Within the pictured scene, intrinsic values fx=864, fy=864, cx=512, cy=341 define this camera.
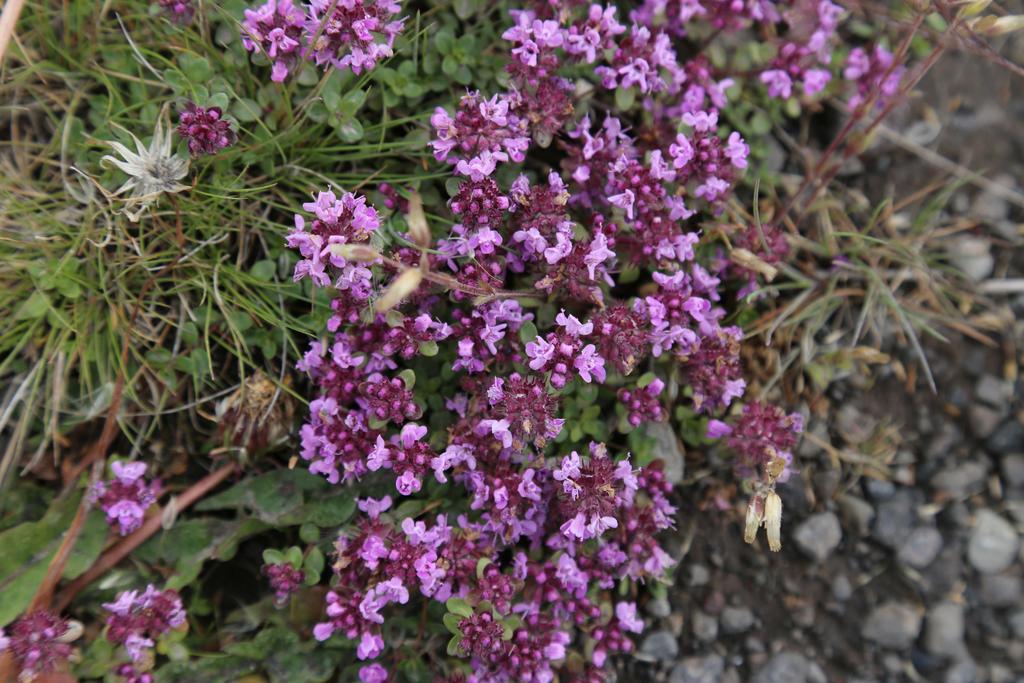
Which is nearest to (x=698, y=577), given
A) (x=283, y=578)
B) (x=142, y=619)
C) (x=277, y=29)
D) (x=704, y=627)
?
(x=704, y=627)

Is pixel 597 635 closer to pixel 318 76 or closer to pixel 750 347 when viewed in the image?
pixel 750 347

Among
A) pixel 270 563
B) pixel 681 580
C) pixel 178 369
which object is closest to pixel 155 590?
pixel 270 563

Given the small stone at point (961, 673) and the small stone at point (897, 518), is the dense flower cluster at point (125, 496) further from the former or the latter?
the small stone at point (961, 673)

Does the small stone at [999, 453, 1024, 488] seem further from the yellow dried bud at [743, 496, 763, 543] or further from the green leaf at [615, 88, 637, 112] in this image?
the green leaf at [615, 88, 637, 112]

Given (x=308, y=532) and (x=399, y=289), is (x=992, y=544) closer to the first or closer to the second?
(x=308, y=532)

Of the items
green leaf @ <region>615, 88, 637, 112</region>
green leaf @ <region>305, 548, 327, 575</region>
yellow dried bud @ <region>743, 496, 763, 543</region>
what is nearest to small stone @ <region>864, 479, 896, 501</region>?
yellow dried bud @ <region>743, 496, 763, 543</region>

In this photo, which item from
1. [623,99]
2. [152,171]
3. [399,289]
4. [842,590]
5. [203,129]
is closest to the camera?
[399,289]

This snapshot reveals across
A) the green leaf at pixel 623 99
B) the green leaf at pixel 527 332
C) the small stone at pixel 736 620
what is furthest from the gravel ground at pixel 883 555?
the green leaf at pixel 623 99
